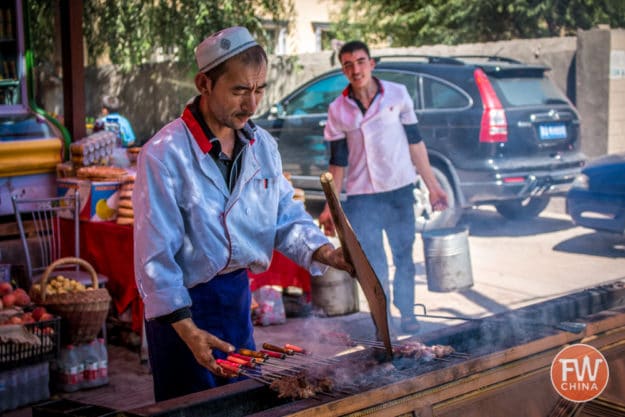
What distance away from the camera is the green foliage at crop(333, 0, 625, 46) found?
1742 centimetres

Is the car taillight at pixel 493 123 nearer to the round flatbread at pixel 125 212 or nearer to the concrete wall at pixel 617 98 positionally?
the concrete wall at pixel 617 98

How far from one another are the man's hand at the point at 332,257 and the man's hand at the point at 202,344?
46 cm

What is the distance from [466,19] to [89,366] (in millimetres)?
15661

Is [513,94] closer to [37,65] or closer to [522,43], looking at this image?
[522,43]

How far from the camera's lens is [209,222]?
8.39 feet

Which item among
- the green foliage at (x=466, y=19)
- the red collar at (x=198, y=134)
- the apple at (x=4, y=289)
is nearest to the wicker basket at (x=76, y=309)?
the apple at (x=4, y=289)

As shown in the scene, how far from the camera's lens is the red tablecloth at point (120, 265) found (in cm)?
571

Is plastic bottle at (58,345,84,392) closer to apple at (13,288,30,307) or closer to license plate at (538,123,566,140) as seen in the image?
apple at (13,288,30,307)

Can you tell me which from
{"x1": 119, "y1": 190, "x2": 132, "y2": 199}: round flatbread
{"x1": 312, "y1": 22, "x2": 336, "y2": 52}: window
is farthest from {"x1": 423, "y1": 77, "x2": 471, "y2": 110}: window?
{"x1": 312, "y1": 22, "x2": 336, "y2": 52}: window

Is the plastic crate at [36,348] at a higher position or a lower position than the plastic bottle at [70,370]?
higher

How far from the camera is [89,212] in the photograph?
6098 mm

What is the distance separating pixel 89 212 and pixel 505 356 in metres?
4.21

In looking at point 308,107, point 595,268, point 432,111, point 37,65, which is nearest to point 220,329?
point 595,268

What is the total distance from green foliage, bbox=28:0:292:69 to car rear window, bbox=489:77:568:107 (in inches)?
239
